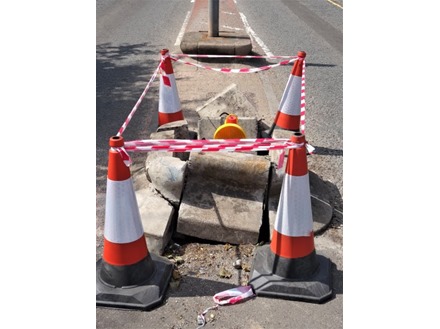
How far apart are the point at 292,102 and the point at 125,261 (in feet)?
10.9

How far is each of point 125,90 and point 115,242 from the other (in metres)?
5.14

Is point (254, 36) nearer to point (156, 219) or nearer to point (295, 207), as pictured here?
point (156, 219)

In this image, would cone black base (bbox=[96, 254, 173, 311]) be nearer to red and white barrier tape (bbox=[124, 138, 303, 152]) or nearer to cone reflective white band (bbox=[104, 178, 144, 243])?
cone reflective white band (bbox=[104, 178, 144, 243])

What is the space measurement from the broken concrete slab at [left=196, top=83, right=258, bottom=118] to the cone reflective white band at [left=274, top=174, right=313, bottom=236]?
95.8 inches

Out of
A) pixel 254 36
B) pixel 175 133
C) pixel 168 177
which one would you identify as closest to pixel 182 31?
pixel 254 36

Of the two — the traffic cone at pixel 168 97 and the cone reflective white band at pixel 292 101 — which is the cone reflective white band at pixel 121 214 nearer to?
the traffic cone at pixel 168 97

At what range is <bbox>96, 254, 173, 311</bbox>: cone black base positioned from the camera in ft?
11.9

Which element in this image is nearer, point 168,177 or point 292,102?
point 168,177

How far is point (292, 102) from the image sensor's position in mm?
6008

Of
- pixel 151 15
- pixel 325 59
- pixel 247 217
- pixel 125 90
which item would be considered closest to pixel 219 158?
pixel 247 217

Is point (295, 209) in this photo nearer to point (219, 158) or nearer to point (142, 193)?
point (219, 158)

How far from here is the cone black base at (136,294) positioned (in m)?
3.62

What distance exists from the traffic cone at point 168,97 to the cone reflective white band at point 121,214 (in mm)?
2550

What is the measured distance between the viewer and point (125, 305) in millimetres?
3619
